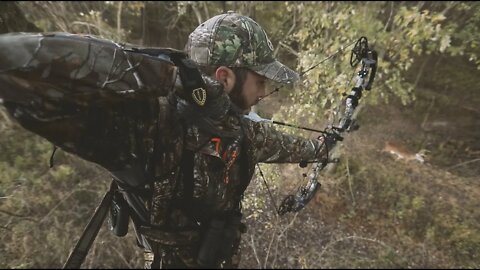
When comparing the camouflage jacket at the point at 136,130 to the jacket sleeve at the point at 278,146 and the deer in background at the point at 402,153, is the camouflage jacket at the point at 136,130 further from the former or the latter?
the deer in background at the point at 402,153

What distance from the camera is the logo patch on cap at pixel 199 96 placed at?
4.70ft

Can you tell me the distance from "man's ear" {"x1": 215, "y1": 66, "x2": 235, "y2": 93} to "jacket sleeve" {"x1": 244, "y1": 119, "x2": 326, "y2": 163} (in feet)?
0.88

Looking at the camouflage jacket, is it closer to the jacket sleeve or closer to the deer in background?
the jacket sleeve

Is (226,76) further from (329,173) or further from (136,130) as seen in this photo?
(329,173)

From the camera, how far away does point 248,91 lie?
2.06 m

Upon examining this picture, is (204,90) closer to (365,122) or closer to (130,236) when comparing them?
(130,236)

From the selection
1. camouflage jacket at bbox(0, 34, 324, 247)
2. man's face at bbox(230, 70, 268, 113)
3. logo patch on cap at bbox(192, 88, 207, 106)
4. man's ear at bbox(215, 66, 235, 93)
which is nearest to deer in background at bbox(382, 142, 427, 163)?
camouflage jacket at bbox(0, 34, 324, 247)

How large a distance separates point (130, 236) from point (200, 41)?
5.57 metres

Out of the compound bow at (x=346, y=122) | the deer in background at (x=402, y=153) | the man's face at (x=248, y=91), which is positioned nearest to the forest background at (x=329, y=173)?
the deer in background at (x=402, y=153)

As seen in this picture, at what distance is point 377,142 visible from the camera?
9.98m

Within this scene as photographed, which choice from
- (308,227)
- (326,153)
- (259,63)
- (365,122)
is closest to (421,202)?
(308,227)

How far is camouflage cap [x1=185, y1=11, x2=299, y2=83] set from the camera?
6.38 ft

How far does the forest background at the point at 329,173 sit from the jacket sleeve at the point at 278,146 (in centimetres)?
166

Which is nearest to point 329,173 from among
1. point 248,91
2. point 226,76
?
point 248,91
